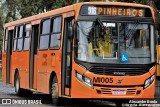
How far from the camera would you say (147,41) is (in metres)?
15.8

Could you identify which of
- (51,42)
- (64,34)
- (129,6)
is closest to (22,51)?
(51,42)

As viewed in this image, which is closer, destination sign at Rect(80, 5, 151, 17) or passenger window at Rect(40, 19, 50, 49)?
destination sign at Rect(80, 5, 151, 17)

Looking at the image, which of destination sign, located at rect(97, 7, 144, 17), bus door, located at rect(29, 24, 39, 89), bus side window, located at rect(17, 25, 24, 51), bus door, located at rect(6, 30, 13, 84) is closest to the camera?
destination sign, located at rect(97, 7, 144, 17)

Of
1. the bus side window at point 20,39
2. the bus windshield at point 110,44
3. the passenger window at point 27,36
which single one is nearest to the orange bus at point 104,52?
the bus windshield at point 110,44

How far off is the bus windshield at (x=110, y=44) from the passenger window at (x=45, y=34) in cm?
298

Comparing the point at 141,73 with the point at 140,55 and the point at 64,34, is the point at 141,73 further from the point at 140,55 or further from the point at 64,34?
the point at 64,34

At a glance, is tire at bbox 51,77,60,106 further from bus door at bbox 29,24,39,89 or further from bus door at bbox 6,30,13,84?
bus door at bbox 6,30,13,84

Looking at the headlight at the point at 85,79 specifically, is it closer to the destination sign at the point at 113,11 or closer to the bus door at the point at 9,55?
the destination sign at the point at 113,11

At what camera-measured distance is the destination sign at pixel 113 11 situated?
607 inches

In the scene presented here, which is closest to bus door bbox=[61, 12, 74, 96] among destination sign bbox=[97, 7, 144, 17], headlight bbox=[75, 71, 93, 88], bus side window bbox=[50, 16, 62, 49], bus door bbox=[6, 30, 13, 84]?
bus side window bbox=[50, 16, 62, 49]

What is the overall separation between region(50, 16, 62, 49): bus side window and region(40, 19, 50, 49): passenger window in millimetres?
511

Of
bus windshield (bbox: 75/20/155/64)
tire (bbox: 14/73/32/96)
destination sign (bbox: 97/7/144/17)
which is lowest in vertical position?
tire (bbox: 14/73/32/96)

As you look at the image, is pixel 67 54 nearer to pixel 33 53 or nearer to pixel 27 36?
pixel 33 53

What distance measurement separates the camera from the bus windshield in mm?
15148
